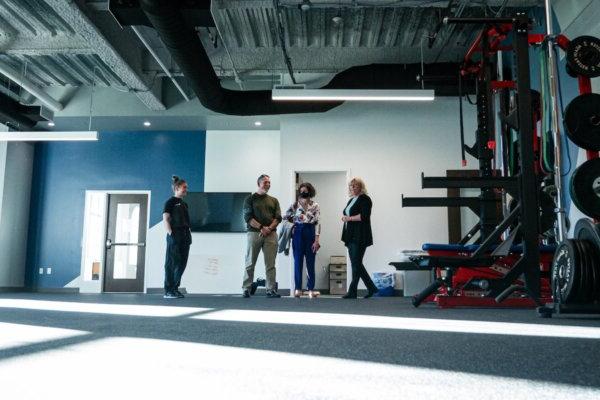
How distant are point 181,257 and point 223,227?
301 cm

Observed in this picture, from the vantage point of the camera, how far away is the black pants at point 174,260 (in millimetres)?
5520

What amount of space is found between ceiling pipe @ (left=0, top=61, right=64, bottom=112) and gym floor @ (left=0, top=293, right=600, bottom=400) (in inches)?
223

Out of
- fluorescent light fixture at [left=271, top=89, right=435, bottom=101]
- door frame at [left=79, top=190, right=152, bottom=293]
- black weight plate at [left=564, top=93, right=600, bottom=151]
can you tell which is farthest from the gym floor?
door frame at [left=79, top=190, right=152, bottom=293]

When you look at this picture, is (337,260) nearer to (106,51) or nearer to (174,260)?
(174,260)

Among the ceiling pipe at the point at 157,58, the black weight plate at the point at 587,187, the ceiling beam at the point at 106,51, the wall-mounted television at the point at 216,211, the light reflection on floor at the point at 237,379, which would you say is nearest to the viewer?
the light reflection on floor at the point at 237,379

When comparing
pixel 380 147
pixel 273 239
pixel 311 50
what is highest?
pixel 311 50

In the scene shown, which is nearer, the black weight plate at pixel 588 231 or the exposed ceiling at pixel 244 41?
the black weight plate at pixel 588 231


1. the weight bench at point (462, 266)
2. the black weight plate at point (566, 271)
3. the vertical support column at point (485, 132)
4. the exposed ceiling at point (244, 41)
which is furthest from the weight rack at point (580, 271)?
the exposed ceiling at point (244, 41)

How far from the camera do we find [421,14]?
20.0ft

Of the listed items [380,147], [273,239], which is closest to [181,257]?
[273,239]

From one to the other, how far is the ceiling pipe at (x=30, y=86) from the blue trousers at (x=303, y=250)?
173 inches

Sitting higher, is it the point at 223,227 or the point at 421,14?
the point at 421,14

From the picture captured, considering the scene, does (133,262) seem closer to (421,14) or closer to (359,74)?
(359,74)

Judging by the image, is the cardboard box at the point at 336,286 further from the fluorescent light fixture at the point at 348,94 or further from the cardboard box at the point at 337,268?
the fluorescent light fixture at the point at 348,94
